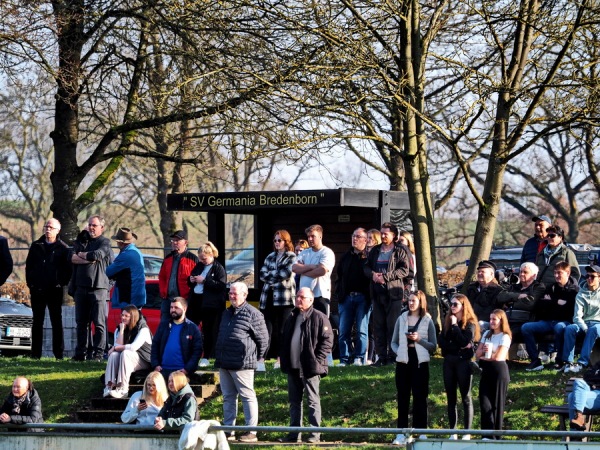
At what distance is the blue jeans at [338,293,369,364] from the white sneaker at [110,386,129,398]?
316 cm

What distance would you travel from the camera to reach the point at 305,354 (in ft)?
44.5

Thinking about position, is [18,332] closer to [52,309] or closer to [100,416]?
[52,309]

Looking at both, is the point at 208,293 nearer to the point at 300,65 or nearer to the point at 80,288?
the point at 80,288

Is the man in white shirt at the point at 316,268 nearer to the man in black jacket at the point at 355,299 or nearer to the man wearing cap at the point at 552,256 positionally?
the man in black jacket at the point at 355,299

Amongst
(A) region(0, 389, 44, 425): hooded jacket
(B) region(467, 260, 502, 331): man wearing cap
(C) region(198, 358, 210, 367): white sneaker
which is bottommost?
(A) region(0, 389, 44, 425): hooded jacket

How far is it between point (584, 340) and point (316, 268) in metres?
3.57

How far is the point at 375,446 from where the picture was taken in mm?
12508

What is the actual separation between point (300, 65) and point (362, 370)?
14.7 feet

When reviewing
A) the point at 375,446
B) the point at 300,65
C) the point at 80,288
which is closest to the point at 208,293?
the point at 80,288

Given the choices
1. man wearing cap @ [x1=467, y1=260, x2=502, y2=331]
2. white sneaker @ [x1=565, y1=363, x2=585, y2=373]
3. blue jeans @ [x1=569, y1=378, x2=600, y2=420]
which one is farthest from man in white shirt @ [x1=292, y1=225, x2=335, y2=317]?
blue jeans @ [x1=569, y1=378, x2=600, y2=420]

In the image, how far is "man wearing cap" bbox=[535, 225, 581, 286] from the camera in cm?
1529

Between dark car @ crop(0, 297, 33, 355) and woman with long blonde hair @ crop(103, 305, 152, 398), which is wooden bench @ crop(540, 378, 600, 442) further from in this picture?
dark car @ crop(0, 297, 33, 355)

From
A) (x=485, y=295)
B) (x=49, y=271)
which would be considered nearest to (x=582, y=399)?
(x=485, y=295)

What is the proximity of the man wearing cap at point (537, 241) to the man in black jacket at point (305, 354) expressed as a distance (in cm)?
356
